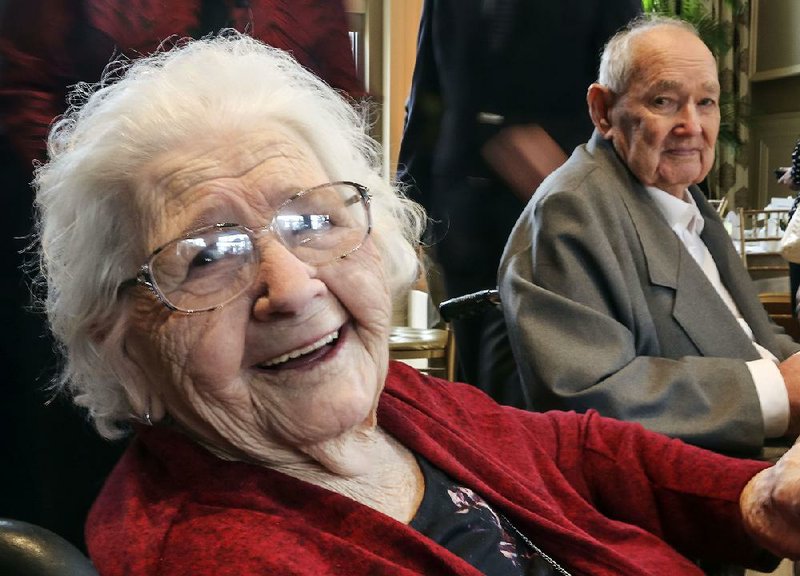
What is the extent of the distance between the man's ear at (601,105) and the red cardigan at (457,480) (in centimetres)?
79

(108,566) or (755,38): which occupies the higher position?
(755,38)

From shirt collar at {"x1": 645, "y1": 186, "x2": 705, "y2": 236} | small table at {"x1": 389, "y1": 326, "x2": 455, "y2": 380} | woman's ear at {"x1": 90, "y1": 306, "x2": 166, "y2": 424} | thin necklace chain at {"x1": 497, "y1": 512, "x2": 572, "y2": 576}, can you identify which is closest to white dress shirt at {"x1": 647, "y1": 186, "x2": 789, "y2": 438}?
shirt collar at {"x1": 645, "y1": 186, "x2": 705, "y2": 236}

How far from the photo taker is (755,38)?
28.9 feet

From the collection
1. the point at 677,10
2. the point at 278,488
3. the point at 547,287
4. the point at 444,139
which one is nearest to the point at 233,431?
the point at 278,488

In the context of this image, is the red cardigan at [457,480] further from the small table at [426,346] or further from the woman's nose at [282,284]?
the small table at [426,346]

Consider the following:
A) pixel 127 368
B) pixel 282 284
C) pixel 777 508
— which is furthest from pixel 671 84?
pixel 127 368

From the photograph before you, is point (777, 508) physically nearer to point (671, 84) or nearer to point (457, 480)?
point (457, 480)

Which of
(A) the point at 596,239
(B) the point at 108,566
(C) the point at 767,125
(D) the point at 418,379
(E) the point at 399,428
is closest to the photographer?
(B) the point at 108,566

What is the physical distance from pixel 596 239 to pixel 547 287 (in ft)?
0.44

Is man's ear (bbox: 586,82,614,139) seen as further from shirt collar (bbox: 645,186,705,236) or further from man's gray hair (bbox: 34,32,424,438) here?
man's gray hair (bbox: 34,32,424,438)

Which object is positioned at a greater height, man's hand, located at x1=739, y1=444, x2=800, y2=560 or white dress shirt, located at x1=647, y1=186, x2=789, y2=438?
white dress shirt, located at x1=647, y1=186, x2=789, y2=438

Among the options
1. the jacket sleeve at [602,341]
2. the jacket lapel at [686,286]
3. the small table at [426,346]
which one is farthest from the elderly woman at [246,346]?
the small table at [426,346]

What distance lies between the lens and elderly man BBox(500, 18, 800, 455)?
145cm

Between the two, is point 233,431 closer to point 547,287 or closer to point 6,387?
point 6,387
